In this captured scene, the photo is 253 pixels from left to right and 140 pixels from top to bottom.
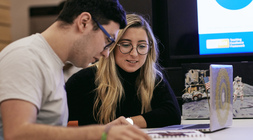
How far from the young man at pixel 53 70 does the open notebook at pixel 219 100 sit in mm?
384

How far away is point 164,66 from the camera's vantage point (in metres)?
2.64

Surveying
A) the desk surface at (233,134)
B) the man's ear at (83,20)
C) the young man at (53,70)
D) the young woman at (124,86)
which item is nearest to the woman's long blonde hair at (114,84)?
the young woman at (124,86)

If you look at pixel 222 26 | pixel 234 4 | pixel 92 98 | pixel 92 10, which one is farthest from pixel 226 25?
pixel 92 10

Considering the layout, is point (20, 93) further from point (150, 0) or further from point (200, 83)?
point (150, 0)

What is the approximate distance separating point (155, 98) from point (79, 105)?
1.53ft

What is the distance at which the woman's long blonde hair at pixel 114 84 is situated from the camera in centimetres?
197

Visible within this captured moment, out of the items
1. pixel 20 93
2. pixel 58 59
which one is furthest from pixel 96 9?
pixel 20 93

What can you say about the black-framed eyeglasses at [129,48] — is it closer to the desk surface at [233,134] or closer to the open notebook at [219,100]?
the open notebook at [219,100]

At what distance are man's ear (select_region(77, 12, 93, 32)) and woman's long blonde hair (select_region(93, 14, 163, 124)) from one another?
2.45 ft

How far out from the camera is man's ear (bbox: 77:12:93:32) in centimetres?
123

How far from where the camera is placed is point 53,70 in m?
1.17

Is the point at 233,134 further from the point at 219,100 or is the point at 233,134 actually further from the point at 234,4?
the point at 234,4

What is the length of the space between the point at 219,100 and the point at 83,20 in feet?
2.35

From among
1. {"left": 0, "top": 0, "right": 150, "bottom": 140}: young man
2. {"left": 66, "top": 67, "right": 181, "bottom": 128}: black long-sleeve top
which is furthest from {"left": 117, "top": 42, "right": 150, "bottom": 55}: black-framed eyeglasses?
{"left": 0, "top": 0, "right": 150, "bottom": 140}: young man
